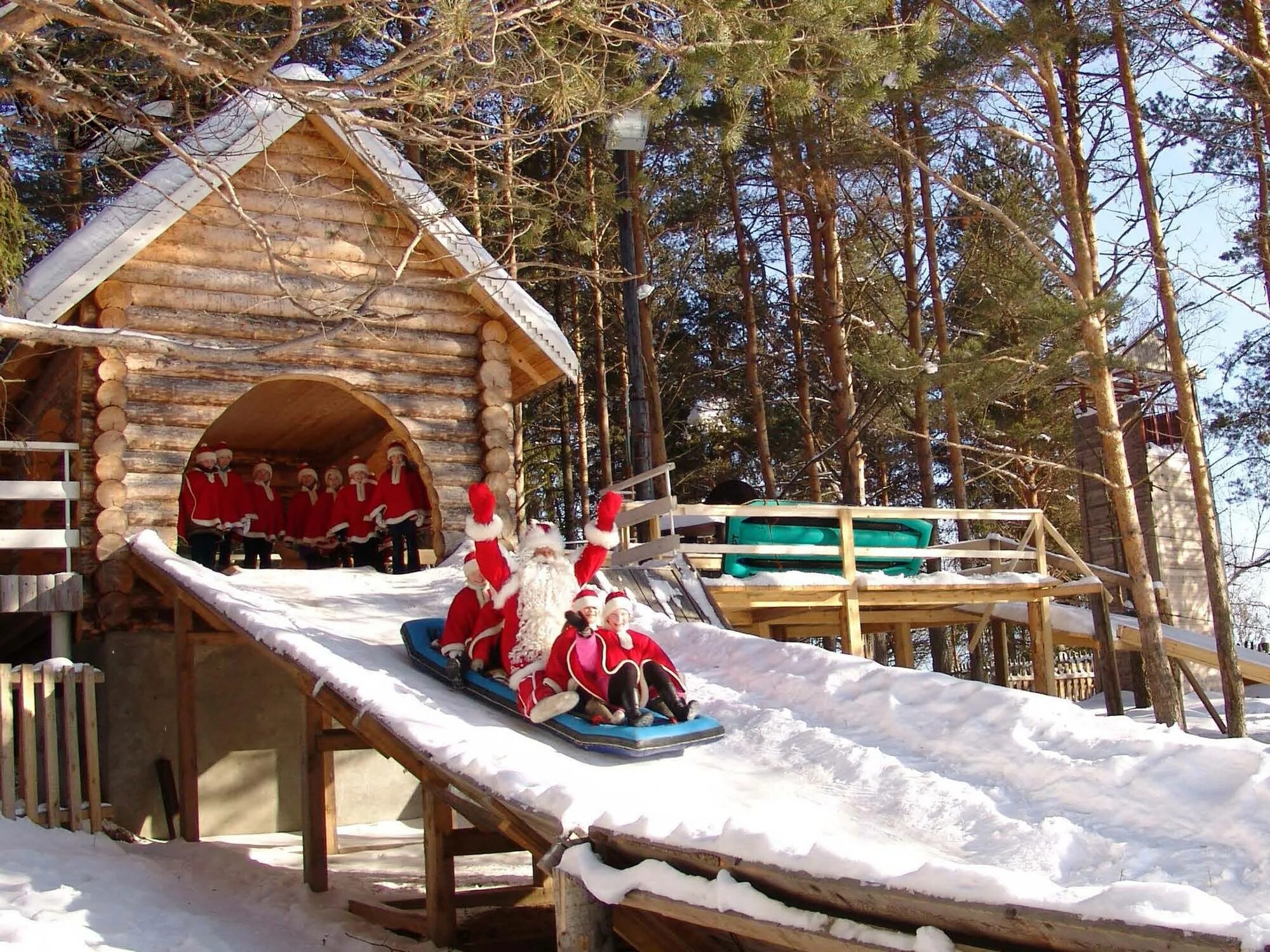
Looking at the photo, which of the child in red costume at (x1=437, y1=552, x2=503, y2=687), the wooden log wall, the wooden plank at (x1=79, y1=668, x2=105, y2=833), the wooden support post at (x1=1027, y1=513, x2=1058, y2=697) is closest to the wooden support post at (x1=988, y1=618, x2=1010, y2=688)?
the wooden support post at (x1=1027, y1=513, x2=1058, y2=697)

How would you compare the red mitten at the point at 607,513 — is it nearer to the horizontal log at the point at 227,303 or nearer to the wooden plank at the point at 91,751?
the horizontal log at the point at 227,303

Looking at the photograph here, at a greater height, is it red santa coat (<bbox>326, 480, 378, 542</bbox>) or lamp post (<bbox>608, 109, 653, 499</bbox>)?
lamp post (<bbox>608, 109, 653, 499</bbox>)

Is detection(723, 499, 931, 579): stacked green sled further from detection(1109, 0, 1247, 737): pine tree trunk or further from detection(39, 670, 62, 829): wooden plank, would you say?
detection(39, 670, 62, 829): wooden plank

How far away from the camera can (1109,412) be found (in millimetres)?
13242

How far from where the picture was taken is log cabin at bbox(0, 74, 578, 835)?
32.8 ft

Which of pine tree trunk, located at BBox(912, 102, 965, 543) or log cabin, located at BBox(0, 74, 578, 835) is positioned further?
pine tree trunk, located at BBox(912, 102, 965, 543)

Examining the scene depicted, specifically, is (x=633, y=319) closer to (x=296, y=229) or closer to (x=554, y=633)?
(x=296, y=229)

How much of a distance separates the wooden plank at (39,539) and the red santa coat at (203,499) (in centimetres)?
190

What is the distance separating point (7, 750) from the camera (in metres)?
8.18

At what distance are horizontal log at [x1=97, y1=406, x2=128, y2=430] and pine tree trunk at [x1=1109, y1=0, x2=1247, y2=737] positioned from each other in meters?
10.4

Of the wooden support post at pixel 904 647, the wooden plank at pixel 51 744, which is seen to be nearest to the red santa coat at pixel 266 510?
the wooden plank at pixel 51 744

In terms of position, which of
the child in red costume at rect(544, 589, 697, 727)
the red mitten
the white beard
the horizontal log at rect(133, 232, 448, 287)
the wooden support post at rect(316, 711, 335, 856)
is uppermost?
the horizontal log at rect(133, 232, 448, 287)

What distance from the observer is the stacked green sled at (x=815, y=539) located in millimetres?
12375

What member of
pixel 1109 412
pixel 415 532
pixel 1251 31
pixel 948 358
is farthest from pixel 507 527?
pixel 1251 31
